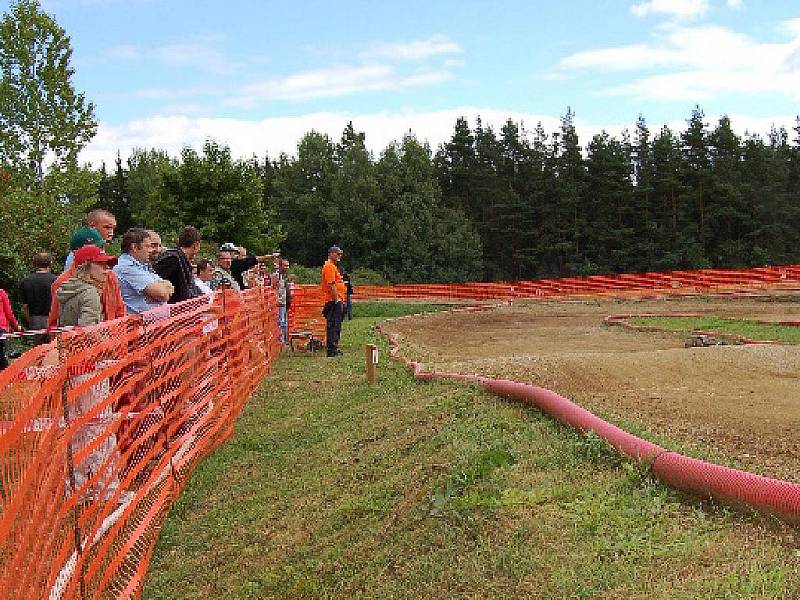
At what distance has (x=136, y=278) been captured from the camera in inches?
295

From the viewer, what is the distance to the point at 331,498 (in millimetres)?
6496

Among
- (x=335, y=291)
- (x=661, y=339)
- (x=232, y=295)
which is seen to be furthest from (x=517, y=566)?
(x=661, y=339)

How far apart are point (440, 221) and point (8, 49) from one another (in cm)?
4470

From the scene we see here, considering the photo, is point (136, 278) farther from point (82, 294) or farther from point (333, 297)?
point (333, 297)

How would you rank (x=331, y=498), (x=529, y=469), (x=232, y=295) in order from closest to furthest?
1. (x=529, y=469)
2. (x=331, y=498)
3. (x=232, y=295)

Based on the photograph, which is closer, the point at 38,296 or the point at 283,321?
the point at 38,296

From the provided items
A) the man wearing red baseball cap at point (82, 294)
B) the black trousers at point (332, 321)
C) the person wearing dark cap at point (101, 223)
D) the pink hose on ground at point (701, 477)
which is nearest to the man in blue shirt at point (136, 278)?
the person wearing dark cap at point (101, 223)

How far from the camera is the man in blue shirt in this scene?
7465 mm

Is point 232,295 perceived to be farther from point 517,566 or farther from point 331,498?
point 517,566

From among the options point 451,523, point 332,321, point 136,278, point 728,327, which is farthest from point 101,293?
point 728,327

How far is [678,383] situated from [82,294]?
19.7 ft

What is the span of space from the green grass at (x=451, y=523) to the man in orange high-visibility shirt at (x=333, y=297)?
5.82 meters

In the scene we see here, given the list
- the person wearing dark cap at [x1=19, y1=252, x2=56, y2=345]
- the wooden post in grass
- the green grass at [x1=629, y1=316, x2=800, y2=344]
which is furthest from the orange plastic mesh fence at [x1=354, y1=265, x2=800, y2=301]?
the person wearing dark cap at [x1=19, y1=252, x2=56, y2=345]

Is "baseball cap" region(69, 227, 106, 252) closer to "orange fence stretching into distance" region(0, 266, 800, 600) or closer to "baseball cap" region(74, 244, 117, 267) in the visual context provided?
"baseball cap" region(74, 244, 117, 267)
